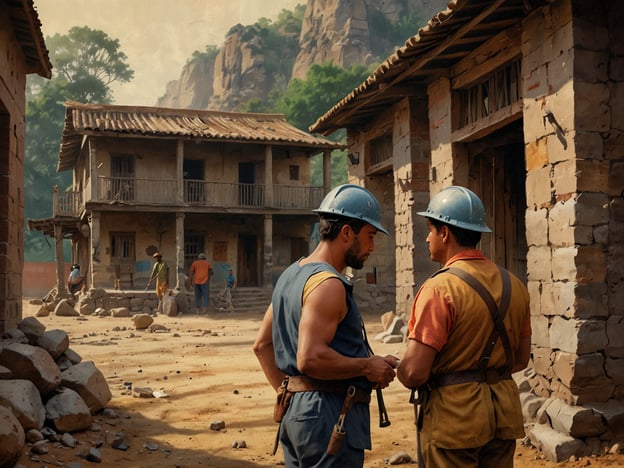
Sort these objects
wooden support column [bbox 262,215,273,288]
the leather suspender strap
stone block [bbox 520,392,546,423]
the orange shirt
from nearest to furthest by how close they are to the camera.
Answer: the leather suspender strap
stone block [bbox 520,392,546,423]
the orange shirt
wooden support column [bbox 262,215,273,288]

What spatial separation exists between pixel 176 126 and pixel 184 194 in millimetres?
2397

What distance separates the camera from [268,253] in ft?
71.6

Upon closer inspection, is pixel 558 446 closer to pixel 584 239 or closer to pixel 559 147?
pixel 584 239

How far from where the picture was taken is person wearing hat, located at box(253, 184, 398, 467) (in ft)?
8.23

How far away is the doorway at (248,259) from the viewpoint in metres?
24.2

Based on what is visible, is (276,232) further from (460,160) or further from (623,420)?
(623,420)

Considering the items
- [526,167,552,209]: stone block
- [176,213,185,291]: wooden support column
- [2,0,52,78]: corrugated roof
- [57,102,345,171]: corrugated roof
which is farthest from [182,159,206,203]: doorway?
[526,167,552,209]: stone block

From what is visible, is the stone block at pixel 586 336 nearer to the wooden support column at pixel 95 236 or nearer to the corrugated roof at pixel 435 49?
the corrugated roof at pixel 435 49

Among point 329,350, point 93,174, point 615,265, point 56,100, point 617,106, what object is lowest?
point 329,350

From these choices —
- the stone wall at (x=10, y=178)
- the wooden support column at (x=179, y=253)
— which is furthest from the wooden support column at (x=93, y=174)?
the stone wall at (x=10, y=178)

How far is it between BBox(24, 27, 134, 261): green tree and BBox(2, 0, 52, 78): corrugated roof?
1083 inches

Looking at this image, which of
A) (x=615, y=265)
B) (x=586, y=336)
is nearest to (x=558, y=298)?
(x=586, y=336)

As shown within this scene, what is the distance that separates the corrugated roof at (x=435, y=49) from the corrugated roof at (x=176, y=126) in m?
10.3

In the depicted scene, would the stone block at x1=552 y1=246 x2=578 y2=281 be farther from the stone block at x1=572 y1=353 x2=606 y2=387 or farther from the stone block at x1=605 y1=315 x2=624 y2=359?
the stone block at x1=572 y1=353 x2=606 y2=387
